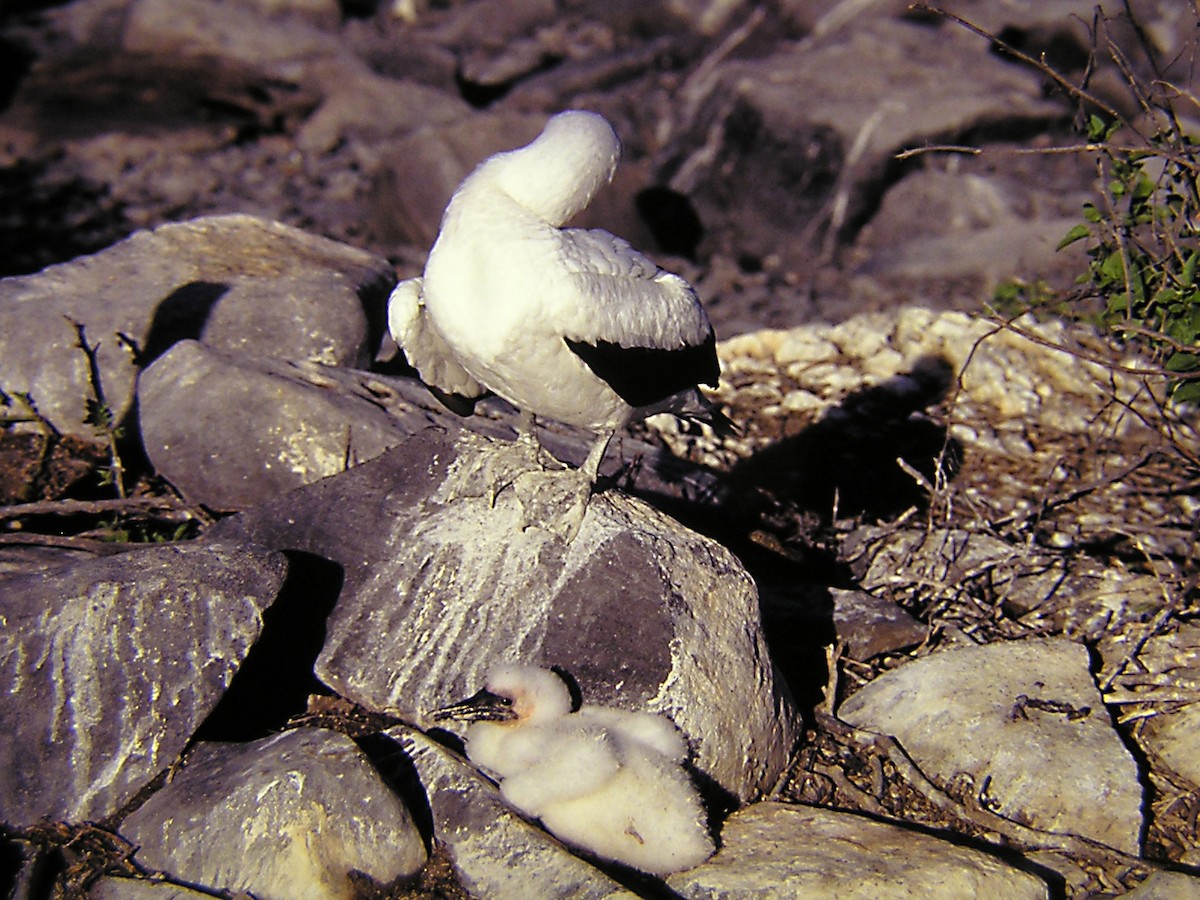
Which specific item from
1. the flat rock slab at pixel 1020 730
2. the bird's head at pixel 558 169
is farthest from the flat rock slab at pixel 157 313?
the flat rock slab at pixel 1020 730

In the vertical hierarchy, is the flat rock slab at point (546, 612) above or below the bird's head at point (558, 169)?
below

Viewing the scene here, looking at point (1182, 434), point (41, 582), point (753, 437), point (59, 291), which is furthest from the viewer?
point (753, 437)

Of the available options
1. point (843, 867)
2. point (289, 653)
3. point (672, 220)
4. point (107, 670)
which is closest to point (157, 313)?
point (289, 653)

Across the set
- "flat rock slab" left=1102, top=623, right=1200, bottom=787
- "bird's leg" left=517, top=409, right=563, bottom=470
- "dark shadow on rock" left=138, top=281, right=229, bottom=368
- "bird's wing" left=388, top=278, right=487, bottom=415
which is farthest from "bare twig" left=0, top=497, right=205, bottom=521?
"flat rock slab" left=1102, top=623, right=1200, bottom=787

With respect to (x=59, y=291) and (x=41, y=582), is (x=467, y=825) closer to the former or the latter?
(x=41, y=582)

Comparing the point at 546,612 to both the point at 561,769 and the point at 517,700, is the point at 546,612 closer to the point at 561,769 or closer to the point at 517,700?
the point at 517,700

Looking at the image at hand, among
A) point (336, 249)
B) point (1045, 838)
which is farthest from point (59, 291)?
point (1045, 838)

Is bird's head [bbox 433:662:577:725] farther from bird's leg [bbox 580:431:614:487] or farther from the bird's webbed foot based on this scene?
bird's leg [bbox 580:431:614:487]

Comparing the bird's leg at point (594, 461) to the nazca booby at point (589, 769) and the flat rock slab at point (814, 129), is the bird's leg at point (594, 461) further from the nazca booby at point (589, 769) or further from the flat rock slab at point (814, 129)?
the flat rock slab at point (814, 129)
